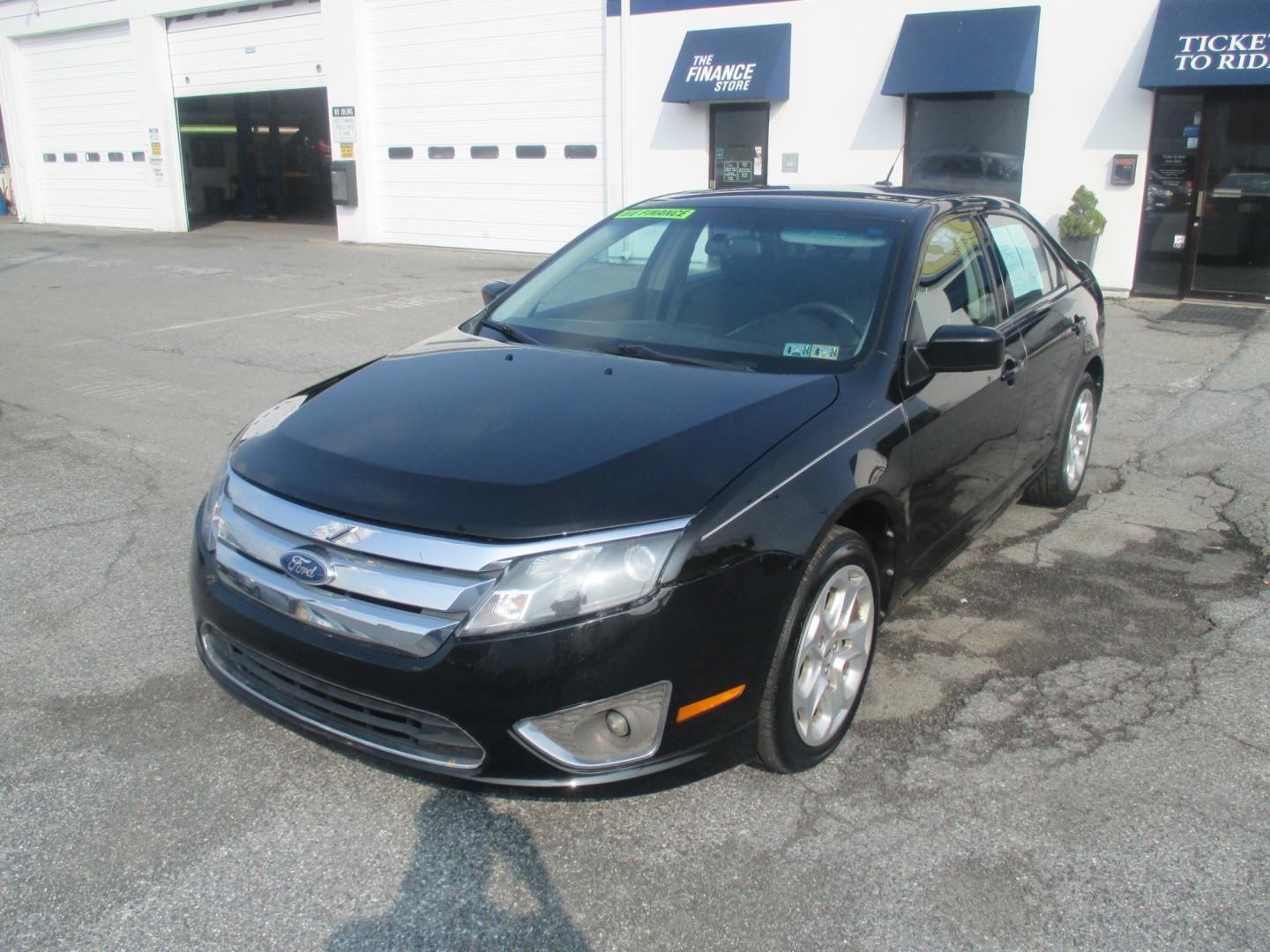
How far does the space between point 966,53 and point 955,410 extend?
10.9 meters

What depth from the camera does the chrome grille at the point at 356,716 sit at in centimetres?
267

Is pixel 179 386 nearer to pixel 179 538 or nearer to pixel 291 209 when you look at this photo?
pixel 179 538

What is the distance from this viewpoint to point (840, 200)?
4215 millimetres

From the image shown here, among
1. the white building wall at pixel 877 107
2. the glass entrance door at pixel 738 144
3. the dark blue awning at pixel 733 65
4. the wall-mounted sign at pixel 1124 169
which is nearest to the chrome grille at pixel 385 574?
the white building wall at pixel 877 107

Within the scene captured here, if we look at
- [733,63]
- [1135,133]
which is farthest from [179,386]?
[1135,133]

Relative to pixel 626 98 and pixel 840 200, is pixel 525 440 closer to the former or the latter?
pixel 840 200

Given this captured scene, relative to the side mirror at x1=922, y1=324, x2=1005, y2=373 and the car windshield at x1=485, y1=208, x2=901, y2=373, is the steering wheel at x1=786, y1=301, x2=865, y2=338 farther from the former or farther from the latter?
the side mirror at x1=922, y1=324, x2=1005, y2=373

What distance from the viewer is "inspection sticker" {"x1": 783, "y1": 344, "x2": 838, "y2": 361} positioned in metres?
3.57

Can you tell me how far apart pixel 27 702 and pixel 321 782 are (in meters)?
1.21

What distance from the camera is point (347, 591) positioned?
2701 millimetres

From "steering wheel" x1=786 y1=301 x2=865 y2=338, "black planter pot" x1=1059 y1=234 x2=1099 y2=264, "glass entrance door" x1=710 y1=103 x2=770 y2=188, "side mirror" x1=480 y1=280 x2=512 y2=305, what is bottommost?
"black planter pot" x1=1059 y1=234 x2=1099 y2=264

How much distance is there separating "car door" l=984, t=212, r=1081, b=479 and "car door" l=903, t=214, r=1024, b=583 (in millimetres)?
157

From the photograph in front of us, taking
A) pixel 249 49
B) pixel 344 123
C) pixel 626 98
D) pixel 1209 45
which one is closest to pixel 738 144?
pixel 626 98

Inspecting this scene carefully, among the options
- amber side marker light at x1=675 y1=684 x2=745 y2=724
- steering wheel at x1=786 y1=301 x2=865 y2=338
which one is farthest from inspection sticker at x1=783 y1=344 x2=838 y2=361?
amber side marker light at x1=675 y1=684 x2=745 y2=724
